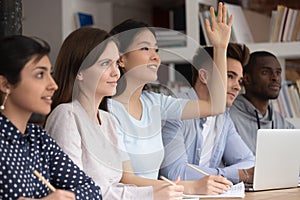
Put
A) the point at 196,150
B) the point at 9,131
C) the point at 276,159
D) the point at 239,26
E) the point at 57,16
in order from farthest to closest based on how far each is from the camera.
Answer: the point at 57,16 < the point at 239,26 < the point at 196,150 < the point at 276,159 < the point at 9,131

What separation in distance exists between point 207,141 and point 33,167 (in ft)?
4.10

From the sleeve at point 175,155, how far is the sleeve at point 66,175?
698 mm

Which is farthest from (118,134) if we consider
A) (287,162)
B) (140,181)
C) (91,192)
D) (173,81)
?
(173,81)

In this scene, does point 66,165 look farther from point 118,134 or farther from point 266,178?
point 266,178

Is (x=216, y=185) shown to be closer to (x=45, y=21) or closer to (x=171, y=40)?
(x=171, y=40)

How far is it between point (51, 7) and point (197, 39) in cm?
117

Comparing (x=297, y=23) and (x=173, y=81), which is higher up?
(x=297, y=23)

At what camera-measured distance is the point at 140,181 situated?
6.91 ft

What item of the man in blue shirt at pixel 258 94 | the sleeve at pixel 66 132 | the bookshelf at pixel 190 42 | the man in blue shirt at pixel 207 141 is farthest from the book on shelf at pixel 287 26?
the sleeve at pixel 66 132

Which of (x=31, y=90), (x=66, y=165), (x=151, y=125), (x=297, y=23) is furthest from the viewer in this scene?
(x=297, y=23)

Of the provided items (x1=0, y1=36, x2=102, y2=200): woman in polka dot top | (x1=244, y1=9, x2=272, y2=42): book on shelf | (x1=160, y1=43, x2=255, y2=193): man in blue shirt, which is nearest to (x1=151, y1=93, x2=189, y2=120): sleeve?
(x1=160, y1=43, x2=255, y2=193): man in blue shirt

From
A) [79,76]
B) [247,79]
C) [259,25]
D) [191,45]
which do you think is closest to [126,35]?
[79,76]

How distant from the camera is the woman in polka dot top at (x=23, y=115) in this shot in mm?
1518

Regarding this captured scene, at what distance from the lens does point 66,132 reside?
1819 millimetres
